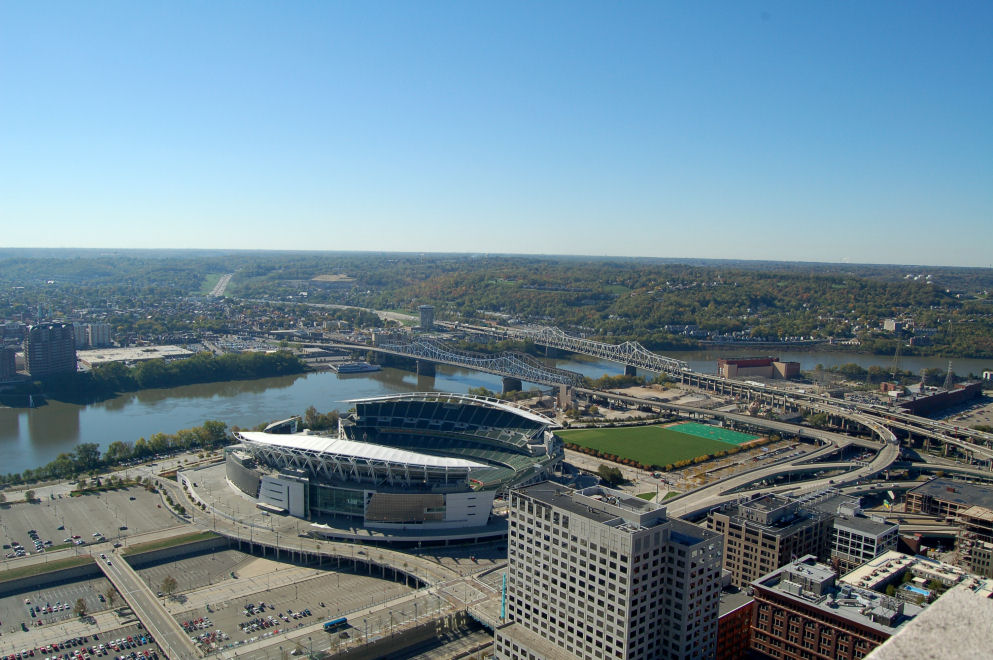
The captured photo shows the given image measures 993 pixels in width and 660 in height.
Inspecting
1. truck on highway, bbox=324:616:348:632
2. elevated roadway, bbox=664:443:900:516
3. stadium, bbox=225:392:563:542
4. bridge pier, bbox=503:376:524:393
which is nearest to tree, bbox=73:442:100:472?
stadium, bbox=225:392:563:542

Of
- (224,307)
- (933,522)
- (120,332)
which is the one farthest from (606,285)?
(933,522)

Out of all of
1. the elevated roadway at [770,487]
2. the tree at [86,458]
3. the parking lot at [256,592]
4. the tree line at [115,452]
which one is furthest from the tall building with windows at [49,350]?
the elevated roadway at [770,487]

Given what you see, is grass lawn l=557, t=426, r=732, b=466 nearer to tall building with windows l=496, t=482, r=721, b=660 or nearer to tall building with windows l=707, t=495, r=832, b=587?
tall building with windows l=707, t=495, r=832, b=587

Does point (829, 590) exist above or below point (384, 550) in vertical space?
above

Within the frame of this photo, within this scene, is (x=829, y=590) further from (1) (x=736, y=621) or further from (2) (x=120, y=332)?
(2) (x=120, y=332)

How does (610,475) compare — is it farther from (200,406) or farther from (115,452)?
(200,406)

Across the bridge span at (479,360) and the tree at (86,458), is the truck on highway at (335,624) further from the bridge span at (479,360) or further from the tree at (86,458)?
the bridge span at (479,360)
